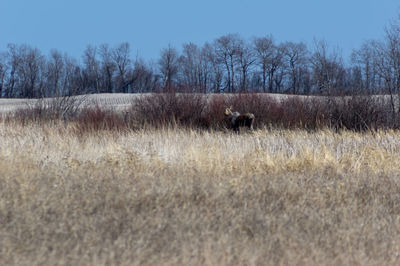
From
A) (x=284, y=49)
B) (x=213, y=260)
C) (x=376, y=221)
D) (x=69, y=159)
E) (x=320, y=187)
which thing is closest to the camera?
(x=213, y=260)

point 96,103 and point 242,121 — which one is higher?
point 96,103

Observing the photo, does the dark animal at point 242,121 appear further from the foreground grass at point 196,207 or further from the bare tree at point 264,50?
the bare tree at point 264,50

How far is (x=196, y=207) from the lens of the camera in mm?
4590

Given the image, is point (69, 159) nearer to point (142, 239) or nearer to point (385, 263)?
point (142, 239)

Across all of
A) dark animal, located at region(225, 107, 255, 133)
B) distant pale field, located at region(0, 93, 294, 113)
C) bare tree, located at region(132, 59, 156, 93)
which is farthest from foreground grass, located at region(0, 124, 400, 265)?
bare tree, located at region(132, 59, 156, 93)

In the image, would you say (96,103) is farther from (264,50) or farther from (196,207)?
(264,50)

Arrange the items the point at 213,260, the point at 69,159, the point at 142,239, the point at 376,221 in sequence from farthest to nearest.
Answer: the point at 69,159 < the point at 376,221 < the point at 142,239 < the point at 213,260

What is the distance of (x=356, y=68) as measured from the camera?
17.3 m

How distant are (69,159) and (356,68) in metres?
14.2

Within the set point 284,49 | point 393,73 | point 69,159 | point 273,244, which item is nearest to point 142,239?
point 273,244

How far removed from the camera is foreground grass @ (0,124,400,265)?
11.8 ft

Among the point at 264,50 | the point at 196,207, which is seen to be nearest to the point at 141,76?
the point at 264,50

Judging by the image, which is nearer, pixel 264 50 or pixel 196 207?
pixel 196 207

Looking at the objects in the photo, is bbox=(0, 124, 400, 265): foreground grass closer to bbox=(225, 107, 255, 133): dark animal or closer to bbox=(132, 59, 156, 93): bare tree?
bbox=(225, 107, 255, 133): dark animal
